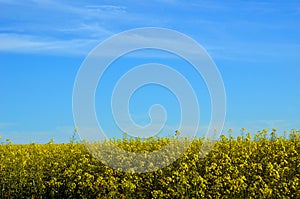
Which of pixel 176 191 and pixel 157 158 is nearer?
pixel 176 191

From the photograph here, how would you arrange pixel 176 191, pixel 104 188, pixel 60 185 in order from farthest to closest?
1. pixel 60 185
2. pixel 104 188
3. pixel 176 191

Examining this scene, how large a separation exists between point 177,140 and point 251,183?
206cm

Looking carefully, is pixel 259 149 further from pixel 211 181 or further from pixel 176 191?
pixel 176 191

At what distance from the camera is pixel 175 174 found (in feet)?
29.8

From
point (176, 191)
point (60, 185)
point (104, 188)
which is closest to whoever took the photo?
point (176, 191)

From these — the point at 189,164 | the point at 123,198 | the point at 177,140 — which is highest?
the point at 177,140

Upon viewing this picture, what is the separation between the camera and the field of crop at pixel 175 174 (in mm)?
8875

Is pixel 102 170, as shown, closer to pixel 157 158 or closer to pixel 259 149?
pixel 157 158

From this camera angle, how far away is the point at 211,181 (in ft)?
30.1

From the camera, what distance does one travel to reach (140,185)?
9.45 m

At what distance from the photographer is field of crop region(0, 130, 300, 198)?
349 inches

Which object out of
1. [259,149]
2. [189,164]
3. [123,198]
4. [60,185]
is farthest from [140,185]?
[259,149]

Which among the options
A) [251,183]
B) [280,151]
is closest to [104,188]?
[251,183]

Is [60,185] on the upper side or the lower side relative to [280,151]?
lower
